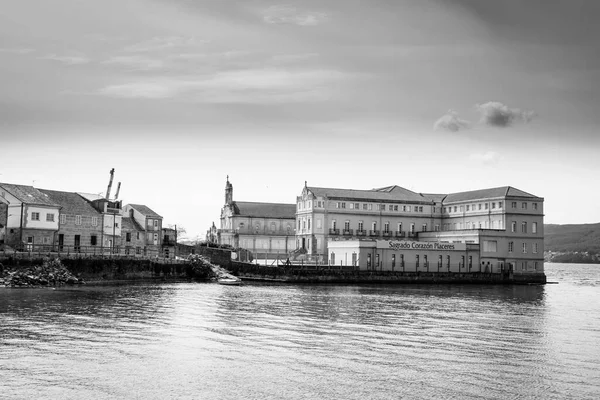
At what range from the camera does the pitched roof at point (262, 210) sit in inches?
4776

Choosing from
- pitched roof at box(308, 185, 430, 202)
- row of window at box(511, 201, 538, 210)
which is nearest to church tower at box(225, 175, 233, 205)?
pitched roof at box(308, 185, 430, 202)

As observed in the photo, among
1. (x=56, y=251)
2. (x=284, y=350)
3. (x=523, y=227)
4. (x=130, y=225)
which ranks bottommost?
(x=284, y=350)

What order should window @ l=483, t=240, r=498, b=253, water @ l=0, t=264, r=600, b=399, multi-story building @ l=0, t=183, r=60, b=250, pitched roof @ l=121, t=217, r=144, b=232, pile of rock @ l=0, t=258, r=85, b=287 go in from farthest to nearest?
1. window @ l=483, t=240, r=498, b=253
2. pitched roof @ l=121, t=217, r=144, b=232
3. multi-story building @ l=0, t=183, r=60, b=250
4. pile of rock @ l=0, t=258, r=85, b=287
5. water @ l=0, t=264, r=600, b=399

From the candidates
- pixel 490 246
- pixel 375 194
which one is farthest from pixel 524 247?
pixel 375 194

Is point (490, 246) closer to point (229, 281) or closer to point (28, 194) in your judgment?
point (229, 281)

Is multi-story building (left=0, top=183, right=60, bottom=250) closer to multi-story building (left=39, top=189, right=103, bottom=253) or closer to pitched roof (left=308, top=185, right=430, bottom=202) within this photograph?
multi-story building (left=39, top=189, right=103, bottom=253)

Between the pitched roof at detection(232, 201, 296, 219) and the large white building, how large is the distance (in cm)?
1591

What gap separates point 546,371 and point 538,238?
72.9 m

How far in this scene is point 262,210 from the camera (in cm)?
12269

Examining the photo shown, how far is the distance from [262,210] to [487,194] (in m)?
38.5

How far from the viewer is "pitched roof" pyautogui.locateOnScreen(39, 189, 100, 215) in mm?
77500

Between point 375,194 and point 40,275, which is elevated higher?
point 375,194

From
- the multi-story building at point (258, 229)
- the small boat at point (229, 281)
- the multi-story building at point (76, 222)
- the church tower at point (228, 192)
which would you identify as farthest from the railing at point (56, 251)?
the church tower at point (228, 192)

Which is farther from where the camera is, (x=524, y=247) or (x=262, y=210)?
(x=262, y=210)
